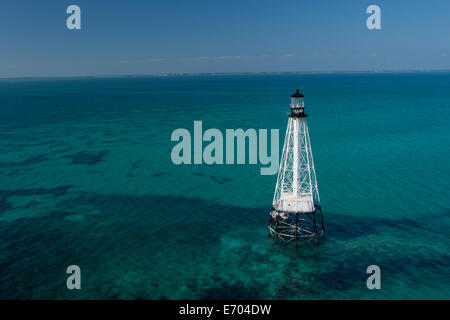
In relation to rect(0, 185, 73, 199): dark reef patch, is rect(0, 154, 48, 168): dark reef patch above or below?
above

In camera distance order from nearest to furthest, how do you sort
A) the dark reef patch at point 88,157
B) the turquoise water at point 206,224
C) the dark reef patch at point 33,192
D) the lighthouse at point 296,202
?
the turquoise water at point 206,224, the lighthouse at point 296,202, the dark reef patch at point 33,192, the dark reef patch at point 88,157

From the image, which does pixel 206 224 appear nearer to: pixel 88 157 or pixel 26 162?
pixel 88 157

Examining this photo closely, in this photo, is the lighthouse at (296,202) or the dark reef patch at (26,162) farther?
the dark reef patch at (26,162)

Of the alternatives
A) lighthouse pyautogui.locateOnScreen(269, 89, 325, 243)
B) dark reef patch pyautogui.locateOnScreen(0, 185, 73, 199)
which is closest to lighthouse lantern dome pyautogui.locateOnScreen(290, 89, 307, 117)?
lighthouse pyautogui.locateOnScreen(269, 89, 325, 243)

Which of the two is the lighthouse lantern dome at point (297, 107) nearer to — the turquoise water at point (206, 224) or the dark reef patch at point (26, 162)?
the turquoise water at point (206, 224)

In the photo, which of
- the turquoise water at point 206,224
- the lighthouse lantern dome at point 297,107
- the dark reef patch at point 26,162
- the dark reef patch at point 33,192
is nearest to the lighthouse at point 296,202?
the lighthouse lantern dome at point 297,107

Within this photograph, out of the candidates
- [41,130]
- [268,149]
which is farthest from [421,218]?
[41,130]

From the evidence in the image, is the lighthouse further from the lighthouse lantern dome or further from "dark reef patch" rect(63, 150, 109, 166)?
"dark reef patch" rect(63, 150, 109, 166)

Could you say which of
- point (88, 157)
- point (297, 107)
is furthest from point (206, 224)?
point (88, 157)
